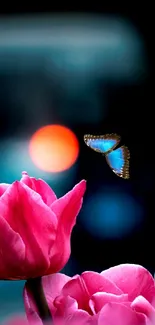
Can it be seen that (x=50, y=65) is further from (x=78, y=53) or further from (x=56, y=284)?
(x=56, y=284)

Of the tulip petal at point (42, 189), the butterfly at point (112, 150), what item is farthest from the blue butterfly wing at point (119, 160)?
the tulip petal at point (42, 189)

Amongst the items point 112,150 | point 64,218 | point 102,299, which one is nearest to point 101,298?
point 102,299

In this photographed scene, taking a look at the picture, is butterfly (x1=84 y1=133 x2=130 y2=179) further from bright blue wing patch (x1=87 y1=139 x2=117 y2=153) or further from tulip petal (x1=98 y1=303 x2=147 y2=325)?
tulip petal (x1=98 y1=303 x2=147 y2=325)

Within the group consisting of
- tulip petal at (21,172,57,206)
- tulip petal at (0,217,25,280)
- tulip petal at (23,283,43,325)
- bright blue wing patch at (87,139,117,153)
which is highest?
bright blue wing patch at (87,139,117,153)

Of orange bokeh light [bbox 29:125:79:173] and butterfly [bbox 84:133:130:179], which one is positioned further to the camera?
orange bokeh light [bbox 29:125:79:173]

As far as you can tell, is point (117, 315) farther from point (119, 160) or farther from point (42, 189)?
point (119, 160)

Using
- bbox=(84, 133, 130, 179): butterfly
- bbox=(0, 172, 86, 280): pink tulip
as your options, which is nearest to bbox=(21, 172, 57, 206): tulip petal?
bbox=(0, 172, 86, 280): pink tulip

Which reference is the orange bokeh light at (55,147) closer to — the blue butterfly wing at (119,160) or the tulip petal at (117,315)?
the blue butterfly wing at (119,160)
